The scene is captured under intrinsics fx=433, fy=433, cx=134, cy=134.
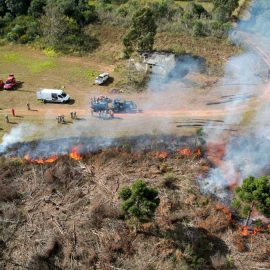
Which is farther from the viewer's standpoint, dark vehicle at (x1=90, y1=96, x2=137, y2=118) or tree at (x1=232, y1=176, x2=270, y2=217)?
dark vehicle at (x1=90, y1=96, x2=137, y2=118)

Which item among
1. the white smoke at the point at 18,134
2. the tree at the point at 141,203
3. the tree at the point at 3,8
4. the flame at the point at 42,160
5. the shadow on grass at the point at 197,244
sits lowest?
the shadow on grass at the point at 197,244

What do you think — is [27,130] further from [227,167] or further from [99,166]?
[227,167]

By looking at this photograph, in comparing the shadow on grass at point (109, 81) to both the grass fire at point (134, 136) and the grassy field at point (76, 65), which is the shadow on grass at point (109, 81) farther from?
the grassy field at point (76, 65)

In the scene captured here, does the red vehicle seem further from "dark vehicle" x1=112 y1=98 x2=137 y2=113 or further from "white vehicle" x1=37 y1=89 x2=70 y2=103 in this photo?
"dark vehicle" x1=112 y1=98 x2=137 y2=113

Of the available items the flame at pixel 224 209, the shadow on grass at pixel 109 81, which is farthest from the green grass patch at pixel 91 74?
the flame at pixel 224 209

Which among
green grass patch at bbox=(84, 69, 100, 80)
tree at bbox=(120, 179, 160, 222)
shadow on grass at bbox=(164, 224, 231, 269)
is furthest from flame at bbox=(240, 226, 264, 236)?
green grass patch at bbox=(84, 69, 100, 80)

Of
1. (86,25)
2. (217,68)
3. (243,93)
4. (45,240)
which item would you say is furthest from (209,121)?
(86,25)
